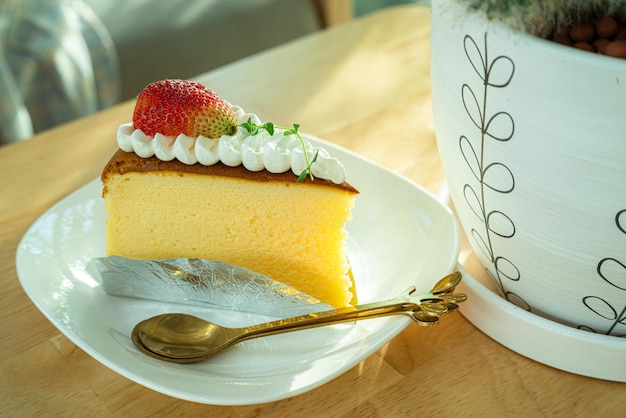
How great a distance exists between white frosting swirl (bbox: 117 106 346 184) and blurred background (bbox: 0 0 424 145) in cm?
74

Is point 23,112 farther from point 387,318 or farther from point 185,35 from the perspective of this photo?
point 387,318

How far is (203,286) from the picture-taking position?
0.62m

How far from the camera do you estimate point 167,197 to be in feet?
2.10

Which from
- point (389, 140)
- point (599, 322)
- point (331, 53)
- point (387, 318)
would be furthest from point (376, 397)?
point (331, 53)

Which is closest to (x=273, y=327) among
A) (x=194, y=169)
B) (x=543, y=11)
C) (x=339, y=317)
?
(x=339, y=317)

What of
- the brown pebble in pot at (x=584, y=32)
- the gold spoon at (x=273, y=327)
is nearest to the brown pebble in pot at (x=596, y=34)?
the brown pebble in pot at (x=584, y=32)

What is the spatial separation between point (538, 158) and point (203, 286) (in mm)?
300

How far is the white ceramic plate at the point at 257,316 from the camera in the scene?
1.68 feet

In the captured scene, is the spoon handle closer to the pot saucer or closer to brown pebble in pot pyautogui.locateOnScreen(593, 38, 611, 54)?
the pot saucer

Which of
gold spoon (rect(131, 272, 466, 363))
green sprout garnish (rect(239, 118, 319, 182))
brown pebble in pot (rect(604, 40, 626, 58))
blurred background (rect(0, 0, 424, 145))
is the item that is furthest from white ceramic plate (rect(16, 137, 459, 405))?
blurred background (rect(0, 0, 424, 145))

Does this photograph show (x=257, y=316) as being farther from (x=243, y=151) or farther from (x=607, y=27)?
(x=607, y=27)

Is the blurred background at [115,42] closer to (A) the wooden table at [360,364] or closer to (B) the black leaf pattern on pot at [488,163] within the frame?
(A) the wooden table at [360,364]

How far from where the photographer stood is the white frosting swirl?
60 cm

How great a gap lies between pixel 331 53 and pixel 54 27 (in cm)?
59
